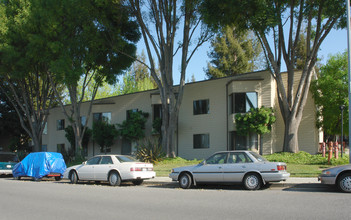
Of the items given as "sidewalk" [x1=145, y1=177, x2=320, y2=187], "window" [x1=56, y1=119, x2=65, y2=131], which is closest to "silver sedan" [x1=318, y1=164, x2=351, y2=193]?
"sidewalk" [x1=145, y1=177, x2=320, y2=187]

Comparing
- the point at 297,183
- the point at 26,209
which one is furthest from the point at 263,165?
the point at 26,209

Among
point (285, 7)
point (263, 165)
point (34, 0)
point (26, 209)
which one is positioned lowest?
point (26, 209)

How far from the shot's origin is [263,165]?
1300 centimetres

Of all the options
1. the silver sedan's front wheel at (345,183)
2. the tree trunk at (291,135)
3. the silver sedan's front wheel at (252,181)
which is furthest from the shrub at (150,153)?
the silver sedan's front wheel at (345,183)

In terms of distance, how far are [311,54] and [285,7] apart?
10.7ft

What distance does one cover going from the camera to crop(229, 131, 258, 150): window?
2628 centimetres

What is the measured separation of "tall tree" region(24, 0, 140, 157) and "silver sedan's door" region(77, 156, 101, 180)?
11.3 metres

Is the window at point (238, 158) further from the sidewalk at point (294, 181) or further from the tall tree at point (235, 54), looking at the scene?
the tall tree at point (235, 54)

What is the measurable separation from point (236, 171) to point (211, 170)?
100 cm

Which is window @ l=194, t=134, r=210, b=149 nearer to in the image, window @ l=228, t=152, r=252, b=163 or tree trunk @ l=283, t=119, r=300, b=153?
tree trunk @ l=283, t=119, r=300, b=153

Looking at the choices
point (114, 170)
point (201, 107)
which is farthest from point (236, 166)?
point (201, 107)

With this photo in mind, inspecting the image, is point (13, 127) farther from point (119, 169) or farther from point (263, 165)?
point (263, 165)

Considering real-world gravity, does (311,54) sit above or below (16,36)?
below

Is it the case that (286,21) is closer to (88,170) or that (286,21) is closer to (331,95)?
(331,95)
